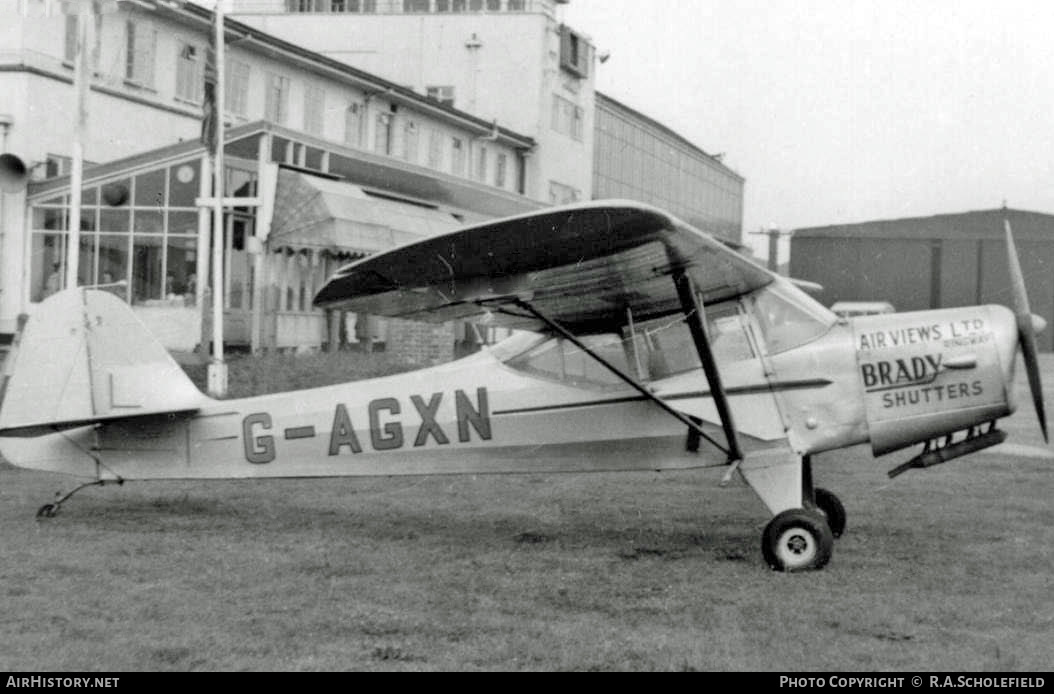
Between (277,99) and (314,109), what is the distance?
155 centimetres

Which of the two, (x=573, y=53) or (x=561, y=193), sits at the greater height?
(x=573, y=53)

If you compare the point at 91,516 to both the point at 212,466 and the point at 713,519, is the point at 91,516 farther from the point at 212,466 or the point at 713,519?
the point at 713,519

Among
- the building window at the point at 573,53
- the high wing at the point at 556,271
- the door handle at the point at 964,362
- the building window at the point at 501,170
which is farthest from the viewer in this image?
the building window at the point at 573,53

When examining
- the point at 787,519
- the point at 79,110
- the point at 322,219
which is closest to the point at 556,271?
the point at 787,519

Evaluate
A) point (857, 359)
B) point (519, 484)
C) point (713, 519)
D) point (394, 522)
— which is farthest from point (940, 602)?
point (519, 484)

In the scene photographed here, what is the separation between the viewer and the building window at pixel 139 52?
1088 inches

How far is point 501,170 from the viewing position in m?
44.8

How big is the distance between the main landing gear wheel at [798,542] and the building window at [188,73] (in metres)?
24.8

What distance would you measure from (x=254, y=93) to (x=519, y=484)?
2308 cm

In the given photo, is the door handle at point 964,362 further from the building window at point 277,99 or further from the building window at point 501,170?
the building window at point 501,170

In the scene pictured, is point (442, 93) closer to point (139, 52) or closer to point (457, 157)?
point (457, 157)

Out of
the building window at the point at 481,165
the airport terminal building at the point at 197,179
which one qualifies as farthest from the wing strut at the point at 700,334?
the building window at the point at 481,165

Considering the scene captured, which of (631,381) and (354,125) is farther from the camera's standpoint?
(354,125)

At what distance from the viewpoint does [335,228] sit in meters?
24.2
